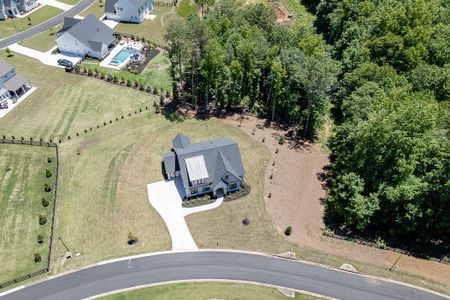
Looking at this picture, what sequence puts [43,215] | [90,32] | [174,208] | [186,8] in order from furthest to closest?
[186,8] → [90,32] → [174,208] → [43,215]

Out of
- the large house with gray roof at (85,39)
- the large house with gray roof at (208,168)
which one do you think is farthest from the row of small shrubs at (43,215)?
the large house with gray roof at (85,39)

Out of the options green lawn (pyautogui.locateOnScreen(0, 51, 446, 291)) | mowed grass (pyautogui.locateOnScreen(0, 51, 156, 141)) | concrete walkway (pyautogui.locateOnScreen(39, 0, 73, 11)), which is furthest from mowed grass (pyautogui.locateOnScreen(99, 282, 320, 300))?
concrete walkway (pyautogui.locateOnScreen(39, 0, 73, 11))

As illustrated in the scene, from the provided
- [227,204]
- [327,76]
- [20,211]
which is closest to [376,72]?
[327,76]

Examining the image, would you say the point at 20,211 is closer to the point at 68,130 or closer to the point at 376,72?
the point at 68,130

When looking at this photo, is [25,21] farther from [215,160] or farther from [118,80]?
[215,160]

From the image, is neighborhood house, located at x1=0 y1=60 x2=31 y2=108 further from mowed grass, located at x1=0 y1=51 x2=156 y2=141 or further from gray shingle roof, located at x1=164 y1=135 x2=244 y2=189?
gray shingle roof, located at x1=164 y1=135 x2=244 y2=189

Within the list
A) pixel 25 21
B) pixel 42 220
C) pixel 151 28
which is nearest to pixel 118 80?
pixel 151 28
